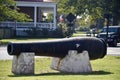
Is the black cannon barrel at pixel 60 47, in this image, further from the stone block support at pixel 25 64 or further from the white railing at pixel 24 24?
the white railing at pixel 24 24

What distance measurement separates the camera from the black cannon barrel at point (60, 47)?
561 inches

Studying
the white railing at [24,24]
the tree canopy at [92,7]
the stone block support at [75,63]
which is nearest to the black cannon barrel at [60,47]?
the stone block support at [75,63]

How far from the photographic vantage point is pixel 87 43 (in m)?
15.1

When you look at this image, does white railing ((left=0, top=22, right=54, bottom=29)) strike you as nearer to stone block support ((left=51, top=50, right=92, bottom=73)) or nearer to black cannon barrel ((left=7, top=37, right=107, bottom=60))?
black cannon barrel ((left=7, top=37, right=107, bottom=60))

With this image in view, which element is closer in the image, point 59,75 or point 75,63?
point 59,75

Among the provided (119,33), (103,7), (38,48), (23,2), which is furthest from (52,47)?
(103,7)

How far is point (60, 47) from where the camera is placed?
14.7 m

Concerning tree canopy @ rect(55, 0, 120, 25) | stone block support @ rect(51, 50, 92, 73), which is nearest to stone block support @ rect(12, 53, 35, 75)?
stone block support @ rect(51, 50, 92, 73)

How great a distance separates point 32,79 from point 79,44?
125 inches

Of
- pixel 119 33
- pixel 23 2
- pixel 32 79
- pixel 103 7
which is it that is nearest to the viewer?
pixel 32 79

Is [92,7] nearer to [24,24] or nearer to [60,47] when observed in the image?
[24,24]

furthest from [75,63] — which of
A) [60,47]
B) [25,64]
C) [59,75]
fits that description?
[25,64]

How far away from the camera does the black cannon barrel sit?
1424 cm

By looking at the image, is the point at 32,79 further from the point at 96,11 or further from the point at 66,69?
the point at 96,11
